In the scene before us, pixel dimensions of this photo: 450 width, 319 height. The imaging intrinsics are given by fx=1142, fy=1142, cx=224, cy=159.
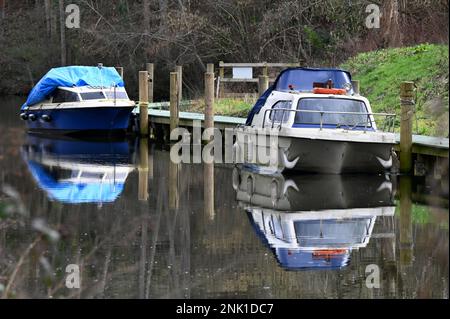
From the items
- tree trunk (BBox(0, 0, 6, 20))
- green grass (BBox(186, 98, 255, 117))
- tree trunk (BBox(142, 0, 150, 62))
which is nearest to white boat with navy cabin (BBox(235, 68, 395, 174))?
green grass (BBox(186, 98, 255, 117))

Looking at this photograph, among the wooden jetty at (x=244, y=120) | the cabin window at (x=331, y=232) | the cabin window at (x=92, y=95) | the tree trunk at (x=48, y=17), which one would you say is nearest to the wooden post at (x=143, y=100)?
the wooden jetty at (x=244, y=120)

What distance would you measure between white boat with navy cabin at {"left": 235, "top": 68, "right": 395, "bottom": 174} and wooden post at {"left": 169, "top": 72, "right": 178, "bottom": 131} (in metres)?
8.23

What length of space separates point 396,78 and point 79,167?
11.9 m

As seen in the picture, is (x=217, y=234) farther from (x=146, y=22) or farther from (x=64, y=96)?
(x=146, y=22)

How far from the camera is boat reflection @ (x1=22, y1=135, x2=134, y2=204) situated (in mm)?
24125

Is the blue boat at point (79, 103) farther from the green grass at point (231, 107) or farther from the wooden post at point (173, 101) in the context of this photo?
the wooden post at point (173, 101)

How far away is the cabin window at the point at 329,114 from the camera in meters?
25.4

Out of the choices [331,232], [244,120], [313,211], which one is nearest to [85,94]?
[244,120]

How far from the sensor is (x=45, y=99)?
132 ft

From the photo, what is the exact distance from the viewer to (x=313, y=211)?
2148cm

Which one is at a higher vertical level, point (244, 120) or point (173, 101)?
point (173, 101)

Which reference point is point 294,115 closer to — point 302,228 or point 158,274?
point 302,228
